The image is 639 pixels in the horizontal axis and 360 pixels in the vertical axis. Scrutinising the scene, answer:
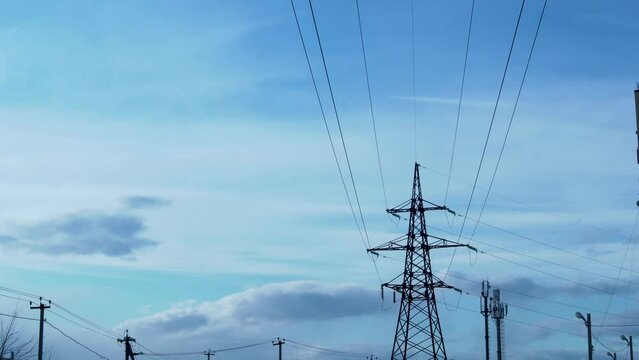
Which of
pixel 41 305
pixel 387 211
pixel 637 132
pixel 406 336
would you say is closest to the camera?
pixel 406 336

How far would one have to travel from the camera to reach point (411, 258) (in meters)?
79.2

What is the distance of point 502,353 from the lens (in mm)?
109688

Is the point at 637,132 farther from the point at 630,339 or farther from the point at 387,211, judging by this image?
the point at 630,339

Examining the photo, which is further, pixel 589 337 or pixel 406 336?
pixel 589 337

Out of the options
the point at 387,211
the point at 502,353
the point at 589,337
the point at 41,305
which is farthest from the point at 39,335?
the point at 589,337

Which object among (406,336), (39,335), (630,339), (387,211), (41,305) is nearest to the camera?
(406,336)

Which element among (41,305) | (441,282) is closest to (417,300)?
(441,282)

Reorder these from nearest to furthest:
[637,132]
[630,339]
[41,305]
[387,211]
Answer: [387,211] → [637,132] → [41,305] → [630,339]

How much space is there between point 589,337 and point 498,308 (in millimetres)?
9398

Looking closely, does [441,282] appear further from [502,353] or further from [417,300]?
[502,353]

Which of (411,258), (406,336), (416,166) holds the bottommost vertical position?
(406,336)

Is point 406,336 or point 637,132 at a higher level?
point 637,132

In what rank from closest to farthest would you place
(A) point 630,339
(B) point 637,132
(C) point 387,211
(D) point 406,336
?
(D) point 406,336 < (C) point 387,211 < (B) point 637,132 < (A) point 630,339

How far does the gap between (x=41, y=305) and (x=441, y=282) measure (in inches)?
1830
